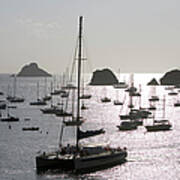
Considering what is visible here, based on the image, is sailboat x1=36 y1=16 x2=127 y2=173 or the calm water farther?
the calm water

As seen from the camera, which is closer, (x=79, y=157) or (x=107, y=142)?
(x=79, y=157)

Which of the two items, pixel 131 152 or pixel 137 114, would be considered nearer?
pixel 131 152

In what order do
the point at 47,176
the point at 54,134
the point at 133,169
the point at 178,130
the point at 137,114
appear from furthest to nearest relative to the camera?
1. the point at 137,114
2. the point at 178,130
3. the point at 54,134
4. the point at 133,169
5. the point at 47,176

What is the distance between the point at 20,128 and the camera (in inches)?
4850

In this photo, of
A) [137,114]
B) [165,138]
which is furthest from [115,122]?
[165,138]

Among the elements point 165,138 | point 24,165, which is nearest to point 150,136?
point 165,138

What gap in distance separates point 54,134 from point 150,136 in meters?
20.1

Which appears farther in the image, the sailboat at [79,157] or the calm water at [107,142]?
the calm water at [107,142]

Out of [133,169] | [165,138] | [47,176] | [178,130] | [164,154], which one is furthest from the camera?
[178,130]

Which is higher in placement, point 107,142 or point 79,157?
point 79,157

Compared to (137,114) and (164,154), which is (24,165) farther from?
(137,114)

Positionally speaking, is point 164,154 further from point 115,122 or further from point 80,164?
point 115,122

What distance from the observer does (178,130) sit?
121 meters

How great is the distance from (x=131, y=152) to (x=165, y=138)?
2011cm
